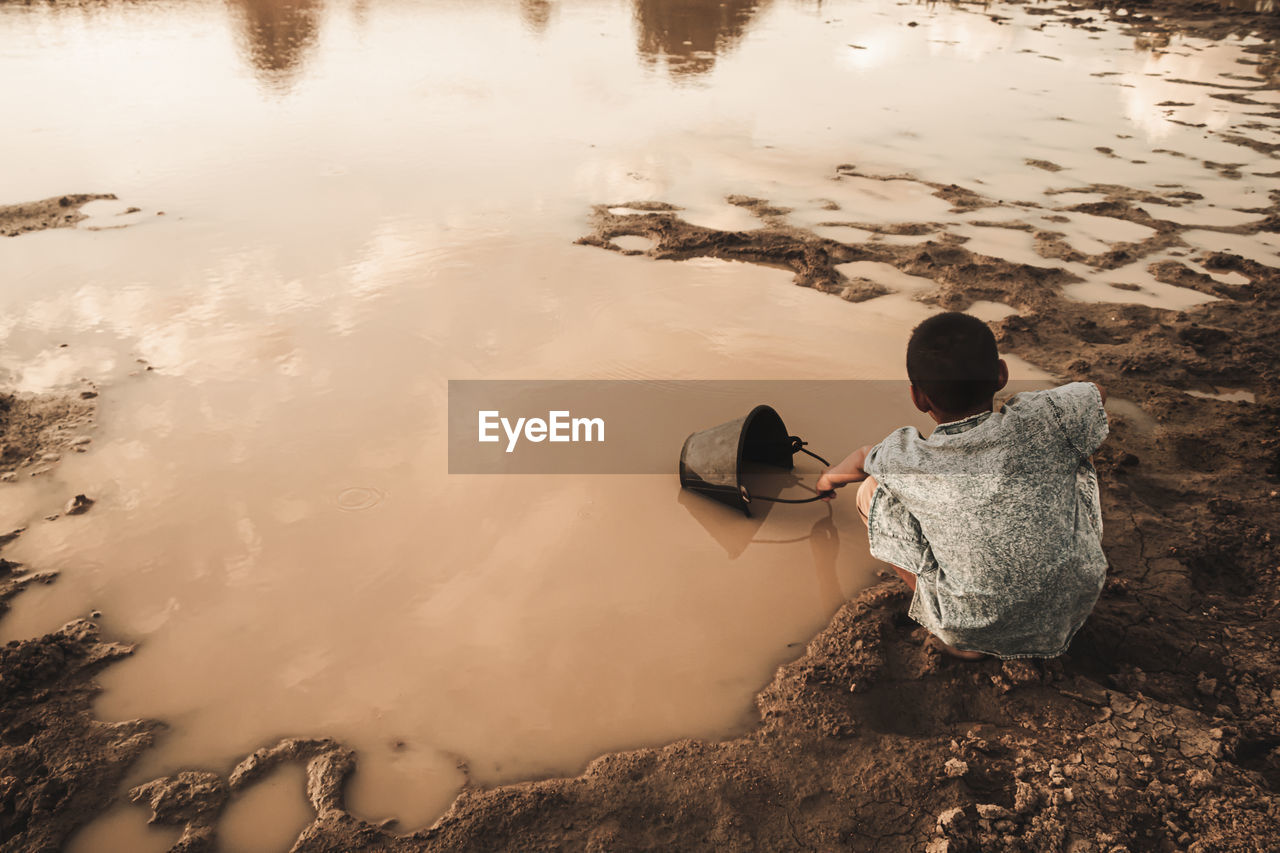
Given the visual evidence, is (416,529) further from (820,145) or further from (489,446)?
(820,145)

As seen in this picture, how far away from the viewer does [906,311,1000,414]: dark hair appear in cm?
196

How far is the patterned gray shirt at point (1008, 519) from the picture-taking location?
193 centimetres

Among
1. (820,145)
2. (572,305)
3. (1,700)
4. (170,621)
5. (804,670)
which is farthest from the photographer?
(820,145)

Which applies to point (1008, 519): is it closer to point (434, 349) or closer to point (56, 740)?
point (56, 740)

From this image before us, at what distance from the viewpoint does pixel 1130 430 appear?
11.1 feet

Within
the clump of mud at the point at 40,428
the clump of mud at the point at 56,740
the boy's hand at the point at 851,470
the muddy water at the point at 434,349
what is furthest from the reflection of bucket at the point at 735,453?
the clump of mud at the point at 40,428

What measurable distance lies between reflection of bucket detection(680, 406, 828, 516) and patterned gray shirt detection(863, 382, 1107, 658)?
721 millimetres

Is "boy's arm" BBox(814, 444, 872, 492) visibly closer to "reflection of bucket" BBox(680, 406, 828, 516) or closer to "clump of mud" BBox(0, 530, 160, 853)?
"reflection of bucket" BBox(680, 406, 828, 516)

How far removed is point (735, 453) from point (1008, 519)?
1.07 metres

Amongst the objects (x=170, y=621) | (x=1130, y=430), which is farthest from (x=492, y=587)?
(x=1130, y=430)

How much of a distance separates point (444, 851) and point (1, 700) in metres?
1.46

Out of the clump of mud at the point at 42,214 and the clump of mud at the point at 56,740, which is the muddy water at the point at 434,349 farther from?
the clump of mud at the point at 42,214

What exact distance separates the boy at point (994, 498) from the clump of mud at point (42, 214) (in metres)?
6.00

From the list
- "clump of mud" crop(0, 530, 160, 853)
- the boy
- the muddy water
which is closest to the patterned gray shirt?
the boy
